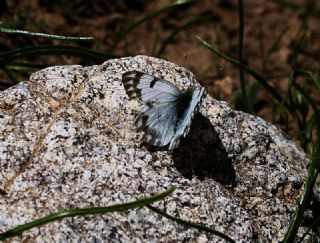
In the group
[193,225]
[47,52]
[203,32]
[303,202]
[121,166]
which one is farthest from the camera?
[203,32]

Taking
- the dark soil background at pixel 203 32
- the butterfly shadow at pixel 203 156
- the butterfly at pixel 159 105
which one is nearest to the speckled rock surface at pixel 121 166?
the butterfly shadow at pixel 203 156

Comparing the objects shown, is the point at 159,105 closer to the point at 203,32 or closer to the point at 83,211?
the point at 83,211

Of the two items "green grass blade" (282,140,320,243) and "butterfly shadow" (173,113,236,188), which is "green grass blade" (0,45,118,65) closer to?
"butterfly shadow" (173,113,236,188)

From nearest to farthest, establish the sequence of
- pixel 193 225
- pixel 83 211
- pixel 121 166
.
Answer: pixel 83 211
pixel 193 225
pixel 121 166

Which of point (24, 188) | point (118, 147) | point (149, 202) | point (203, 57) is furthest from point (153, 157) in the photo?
point (203, 57)

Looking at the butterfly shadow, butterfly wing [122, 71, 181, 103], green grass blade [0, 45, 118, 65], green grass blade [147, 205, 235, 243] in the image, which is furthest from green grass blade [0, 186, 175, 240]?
green grass blade [0, 45, 118, 65]

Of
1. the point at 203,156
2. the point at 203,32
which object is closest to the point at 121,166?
the point at 203,156

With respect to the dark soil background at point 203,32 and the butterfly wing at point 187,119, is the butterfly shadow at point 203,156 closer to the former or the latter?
the butterfly wing at point 187,119
